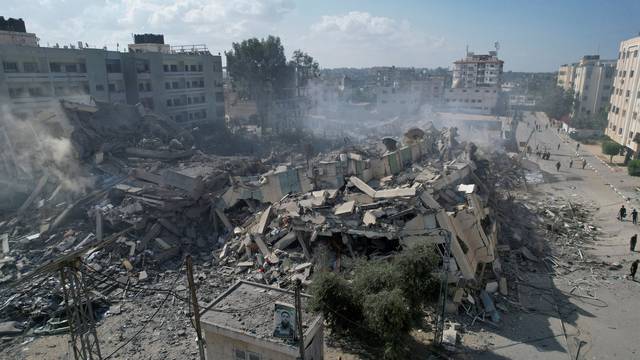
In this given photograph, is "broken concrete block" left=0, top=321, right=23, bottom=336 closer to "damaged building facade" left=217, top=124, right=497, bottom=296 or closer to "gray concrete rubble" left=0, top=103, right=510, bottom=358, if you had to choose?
"gray concrete rubble" left=0, top=103, right=510, bottom=358

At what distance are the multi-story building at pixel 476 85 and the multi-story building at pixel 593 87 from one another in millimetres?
10743

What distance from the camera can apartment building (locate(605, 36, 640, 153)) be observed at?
33.7m

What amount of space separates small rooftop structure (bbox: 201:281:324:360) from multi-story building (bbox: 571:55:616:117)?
58.1 meters

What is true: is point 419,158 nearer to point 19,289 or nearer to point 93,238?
point 93,238

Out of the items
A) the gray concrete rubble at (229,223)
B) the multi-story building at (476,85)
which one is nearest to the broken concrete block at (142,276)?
the gray concrete rubble at (229,223)

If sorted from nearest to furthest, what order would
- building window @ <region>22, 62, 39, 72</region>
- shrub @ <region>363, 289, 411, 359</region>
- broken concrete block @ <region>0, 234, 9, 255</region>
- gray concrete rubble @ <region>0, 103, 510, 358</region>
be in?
shrub @ <region>363, 289, 411, 359</region>
gray concrete rubble @ <region>0, 103, 510, 358</region>
broken concrete block @ <region>0, 234, 9, 255</region>
building window @ <region>22, 62, 39, 72</region>

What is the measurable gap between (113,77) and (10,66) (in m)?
6.96

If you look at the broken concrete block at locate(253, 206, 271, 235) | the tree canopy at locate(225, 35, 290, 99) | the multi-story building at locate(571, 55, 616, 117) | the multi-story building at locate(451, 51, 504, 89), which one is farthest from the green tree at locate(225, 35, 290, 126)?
the multi-story building at locate(451, 51, 504, 89)

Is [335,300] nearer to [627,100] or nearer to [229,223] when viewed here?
[229,223]

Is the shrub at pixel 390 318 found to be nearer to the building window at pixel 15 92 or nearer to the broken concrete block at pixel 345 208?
the broken concrete block at pixel 345 208

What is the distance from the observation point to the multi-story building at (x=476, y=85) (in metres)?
62.5

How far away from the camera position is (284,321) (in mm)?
8164

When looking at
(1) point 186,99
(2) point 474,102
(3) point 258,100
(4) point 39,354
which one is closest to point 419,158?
(4) point 39,354

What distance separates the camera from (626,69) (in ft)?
120
